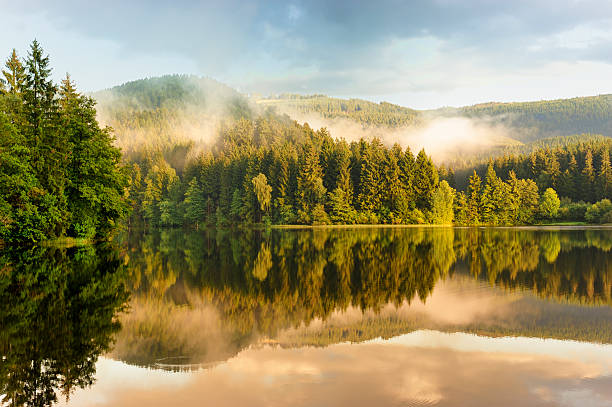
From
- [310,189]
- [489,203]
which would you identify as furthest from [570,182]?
[310,189]

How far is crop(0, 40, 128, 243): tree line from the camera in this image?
3672 cm

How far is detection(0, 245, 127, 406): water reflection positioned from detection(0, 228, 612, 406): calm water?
5cm

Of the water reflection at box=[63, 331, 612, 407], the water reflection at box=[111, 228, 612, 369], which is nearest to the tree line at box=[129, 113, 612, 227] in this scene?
the water reflection at box=[111, 228, 612, 369]

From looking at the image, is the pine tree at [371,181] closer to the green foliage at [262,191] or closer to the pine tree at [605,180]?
the green foliage at [262,191]

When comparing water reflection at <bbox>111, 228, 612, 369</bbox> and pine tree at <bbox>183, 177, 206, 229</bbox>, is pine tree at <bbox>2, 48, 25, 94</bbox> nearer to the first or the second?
water reflection at <bbox>111, 228, 612, 369</bbox>

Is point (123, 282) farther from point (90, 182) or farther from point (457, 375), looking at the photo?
point (90, 182)

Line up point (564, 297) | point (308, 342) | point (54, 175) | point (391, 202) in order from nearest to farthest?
point (308, 342) < point (564, 297) < point (54, 175) < point (391, 202)

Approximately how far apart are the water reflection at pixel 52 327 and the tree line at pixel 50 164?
16.3 m

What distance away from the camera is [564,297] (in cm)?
1627

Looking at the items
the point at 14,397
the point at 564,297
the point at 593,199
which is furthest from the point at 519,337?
the point at 593,199

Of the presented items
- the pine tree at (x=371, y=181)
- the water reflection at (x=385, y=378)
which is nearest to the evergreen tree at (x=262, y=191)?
the pine tree at (x=371, y=181)

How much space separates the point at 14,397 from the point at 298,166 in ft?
356

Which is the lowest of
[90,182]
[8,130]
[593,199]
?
[593,199]

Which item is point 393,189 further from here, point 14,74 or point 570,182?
point 14,74
